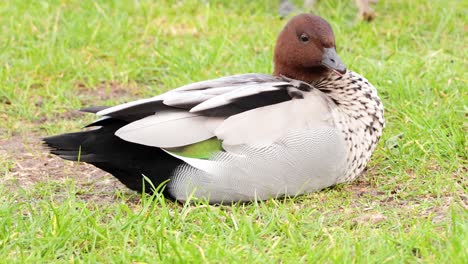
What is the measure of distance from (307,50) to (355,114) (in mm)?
396

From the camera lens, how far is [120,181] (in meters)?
4.07

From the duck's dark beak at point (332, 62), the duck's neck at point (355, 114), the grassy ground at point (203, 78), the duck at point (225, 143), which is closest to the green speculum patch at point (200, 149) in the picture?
the duck at point (225, 143)

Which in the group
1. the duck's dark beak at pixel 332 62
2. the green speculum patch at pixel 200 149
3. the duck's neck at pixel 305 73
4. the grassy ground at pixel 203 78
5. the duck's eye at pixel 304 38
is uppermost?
the duck's eye at pixel 304 38

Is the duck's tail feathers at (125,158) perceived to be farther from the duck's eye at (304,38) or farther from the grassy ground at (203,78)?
the duck's eye at (304,38)

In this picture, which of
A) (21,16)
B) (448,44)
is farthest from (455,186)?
(21,16)

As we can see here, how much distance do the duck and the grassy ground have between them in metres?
0.11

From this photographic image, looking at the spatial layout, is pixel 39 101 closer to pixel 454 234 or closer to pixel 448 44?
pixel 448 44

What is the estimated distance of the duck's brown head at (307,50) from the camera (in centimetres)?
426

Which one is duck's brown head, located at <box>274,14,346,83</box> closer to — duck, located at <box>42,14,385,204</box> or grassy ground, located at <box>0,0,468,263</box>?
duck, located at <box>42,14,385,204</box>

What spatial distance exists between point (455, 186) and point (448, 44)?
7.52ft

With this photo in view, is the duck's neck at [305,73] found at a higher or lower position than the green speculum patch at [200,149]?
higher

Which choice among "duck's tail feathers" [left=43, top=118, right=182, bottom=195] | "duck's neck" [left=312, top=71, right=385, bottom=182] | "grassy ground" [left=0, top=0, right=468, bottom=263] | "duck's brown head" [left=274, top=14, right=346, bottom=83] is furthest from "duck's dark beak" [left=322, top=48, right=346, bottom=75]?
"duck's tail feathers" [left=43, top=118, right=182, bottom=195]

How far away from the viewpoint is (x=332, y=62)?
423cm

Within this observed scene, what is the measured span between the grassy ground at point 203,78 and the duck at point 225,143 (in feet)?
0.35
